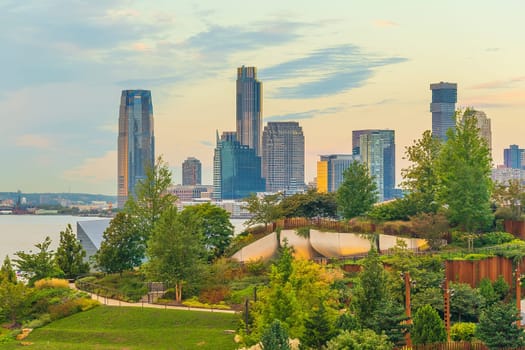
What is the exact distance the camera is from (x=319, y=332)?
1139 inches

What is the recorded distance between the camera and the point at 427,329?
103ft

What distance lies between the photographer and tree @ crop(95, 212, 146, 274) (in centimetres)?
5056

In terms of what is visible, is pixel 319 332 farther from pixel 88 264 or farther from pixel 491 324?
pixel 88 264

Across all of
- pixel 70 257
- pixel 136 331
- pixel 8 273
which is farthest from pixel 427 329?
pixel 70 257

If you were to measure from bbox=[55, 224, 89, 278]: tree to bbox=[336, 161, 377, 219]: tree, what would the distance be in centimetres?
1881

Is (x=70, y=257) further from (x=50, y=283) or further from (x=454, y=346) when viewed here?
Result: (x=454, y=346)

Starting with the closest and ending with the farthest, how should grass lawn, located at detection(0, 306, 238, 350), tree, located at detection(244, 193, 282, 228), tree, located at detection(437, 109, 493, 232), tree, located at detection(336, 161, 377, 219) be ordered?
1. grass lawn, located at detection(0, 306, 238, 350)
2. tree, located at detection(437, 109, 493, 232)
3. tree, located at detection(244, 193, 282, 228)
4. tree, located at detection(336, 161, 377, 219)

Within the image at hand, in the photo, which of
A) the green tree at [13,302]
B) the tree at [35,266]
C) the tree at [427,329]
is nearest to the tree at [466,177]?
the tree at [427,329]

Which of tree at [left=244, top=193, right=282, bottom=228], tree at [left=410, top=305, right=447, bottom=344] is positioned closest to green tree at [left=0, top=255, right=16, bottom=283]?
tree at [left=244, top=193, right=282, bottom=228]

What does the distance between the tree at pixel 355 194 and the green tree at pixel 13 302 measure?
2513 centimetres

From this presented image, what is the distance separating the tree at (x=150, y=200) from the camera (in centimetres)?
5238

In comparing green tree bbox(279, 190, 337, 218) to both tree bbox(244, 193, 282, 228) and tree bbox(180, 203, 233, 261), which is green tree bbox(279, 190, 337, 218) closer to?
tree bbox(244, 193, 282, 228)

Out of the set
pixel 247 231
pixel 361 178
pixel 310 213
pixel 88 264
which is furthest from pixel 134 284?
pixel 361 178

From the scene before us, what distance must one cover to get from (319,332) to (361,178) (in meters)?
31.7
